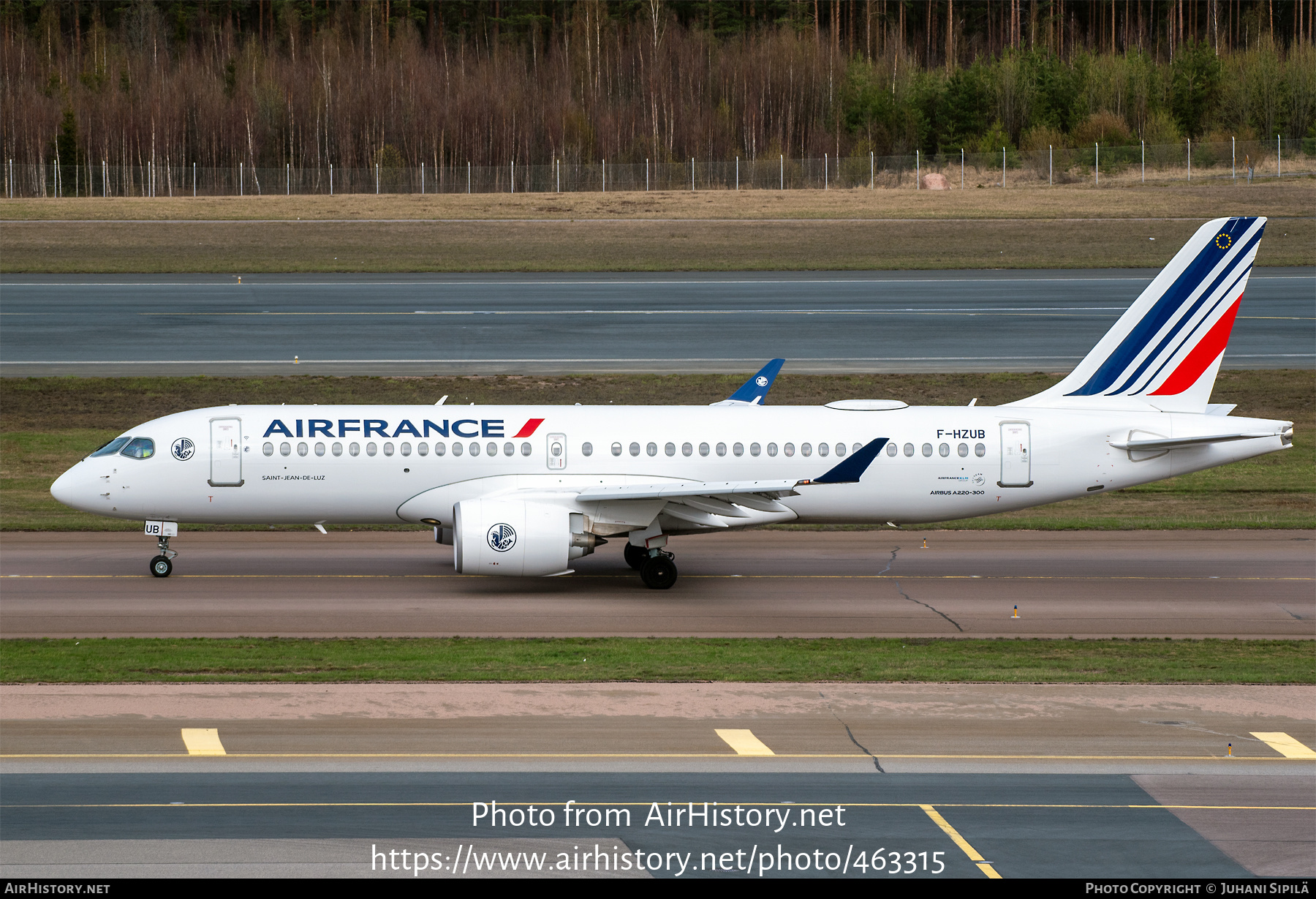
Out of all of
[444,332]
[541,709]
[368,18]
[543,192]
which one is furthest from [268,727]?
[368,18]

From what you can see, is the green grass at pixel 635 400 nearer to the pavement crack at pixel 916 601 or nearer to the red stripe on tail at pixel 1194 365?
the pavement crack at pixel 916 601

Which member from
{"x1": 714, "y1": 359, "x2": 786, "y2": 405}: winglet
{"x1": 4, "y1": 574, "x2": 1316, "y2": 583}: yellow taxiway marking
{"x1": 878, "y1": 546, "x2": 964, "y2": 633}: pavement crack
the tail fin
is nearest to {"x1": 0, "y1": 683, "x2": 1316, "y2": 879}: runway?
{"x1": 878, "y1": 546, "x2": 964, "y2": 633}: pavement crack

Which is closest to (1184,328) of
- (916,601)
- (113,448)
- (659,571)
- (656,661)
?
(916,601)

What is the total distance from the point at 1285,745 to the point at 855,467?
1008 centimetres

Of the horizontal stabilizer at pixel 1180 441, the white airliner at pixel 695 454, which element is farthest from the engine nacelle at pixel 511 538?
the horizontal stabilizer at pixel 1180 441

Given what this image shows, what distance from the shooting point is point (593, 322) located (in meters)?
59.7

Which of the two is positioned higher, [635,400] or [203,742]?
[635,400]

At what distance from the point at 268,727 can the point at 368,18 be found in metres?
155

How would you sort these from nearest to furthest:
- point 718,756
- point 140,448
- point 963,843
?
point 963,843, point 718,756, point 140,448

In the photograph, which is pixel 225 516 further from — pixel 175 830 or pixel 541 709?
pixel 175 830

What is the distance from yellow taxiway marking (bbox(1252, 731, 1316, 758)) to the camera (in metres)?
18.6

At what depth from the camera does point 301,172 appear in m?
113

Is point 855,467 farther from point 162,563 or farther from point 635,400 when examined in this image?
point 635,400

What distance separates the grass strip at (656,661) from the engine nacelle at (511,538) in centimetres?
279
